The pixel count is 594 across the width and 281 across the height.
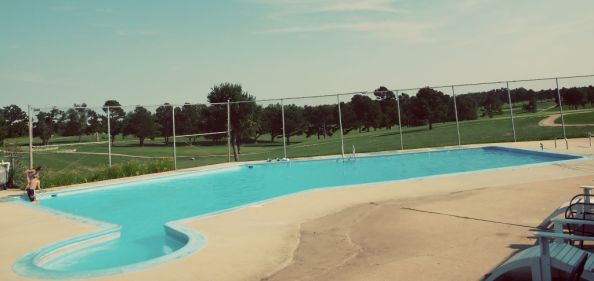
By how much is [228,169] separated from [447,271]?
1283 centimetres

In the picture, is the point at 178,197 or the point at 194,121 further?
the point at 194,121

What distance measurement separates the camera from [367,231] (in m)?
5.06

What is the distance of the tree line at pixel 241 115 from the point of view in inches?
648

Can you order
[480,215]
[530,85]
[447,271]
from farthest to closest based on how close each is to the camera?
1. [530,85]
2. [480,215]
3. [447,271]

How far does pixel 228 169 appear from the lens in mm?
15750

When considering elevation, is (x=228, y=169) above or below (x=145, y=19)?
below

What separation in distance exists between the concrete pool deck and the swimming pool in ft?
1.02

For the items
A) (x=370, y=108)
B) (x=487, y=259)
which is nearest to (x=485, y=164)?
(x=487, y=259)

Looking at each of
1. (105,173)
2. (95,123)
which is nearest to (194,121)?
(95,123)

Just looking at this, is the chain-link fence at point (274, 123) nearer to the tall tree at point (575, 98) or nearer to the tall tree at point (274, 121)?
the tall tree at point (575, 98)

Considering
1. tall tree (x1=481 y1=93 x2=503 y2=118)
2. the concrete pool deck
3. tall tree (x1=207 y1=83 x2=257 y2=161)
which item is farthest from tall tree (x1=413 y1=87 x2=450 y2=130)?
the concrete pool deck

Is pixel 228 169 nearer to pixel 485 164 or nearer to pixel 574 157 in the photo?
pixel 485 164

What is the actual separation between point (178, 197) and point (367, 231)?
6.94 m

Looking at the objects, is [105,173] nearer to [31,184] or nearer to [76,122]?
[31,184]
